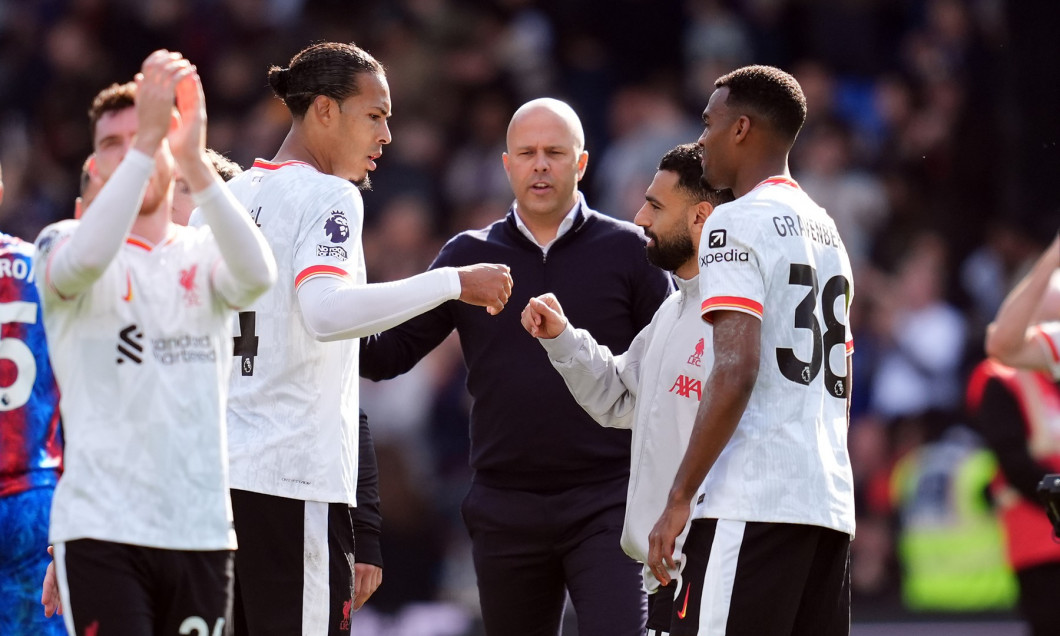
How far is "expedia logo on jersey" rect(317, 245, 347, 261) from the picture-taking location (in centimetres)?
515

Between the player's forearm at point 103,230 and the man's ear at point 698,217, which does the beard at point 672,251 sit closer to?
the man's ear at point 698,217

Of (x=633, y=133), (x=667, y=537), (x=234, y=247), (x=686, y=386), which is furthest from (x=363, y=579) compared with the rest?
(x=633, y=133)

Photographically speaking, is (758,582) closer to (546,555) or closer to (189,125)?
(546,555)

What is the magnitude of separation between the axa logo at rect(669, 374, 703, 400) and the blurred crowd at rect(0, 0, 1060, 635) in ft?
18.6

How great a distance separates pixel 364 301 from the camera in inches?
196

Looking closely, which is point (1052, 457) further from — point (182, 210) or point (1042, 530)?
point (182, 210)

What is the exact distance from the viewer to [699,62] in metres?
13.6

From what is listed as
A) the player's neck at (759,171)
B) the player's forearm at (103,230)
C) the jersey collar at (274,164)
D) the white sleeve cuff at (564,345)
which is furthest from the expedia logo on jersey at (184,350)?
the player's neck at (759,171)

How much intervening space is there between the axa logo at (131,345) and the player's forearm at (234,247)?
0.87 ft

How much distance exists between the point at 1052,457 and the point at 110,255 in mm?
4573

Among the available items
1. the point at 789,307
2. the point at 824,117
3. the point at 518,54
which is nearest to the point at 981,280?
the point at 824,117

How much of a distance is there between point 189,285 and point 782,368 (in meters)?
1.81

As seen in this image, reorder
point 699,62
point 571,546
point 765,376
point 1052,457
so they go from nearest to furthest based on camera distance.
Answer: point 765,376, point 571,546, point 1052,457, point 699,62

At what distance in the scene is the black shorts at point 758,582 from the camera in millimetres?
4508
